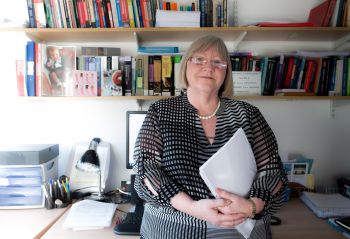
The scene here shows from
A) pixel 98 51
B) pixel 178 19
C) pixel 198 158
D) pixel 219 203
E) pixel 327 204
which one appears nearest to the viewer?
pixel 219 203

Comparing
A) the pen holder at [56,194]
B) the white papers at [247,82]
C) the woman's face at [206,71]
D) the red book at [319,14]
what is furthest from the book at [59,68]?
the red book at [319,14]

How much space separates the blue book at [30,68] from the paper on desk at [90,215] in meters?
0.77

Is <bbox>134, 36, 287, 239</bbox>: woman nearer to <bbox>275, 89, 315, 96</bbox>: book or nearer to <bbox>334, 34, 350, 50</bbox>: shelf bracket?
<bbox>275, 89, 315, 96</bbox>: book

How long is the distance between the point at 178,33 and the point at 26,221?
1.36 m

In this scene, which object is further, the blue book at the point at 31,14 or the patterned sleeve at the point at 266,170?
the blue book at the point at 31,14

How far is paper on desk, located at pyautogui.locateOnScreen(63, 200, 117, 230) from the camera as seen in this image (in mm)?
1232

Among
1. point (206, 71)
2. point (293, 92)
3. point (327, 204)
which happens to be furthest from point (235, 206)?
→ point (293, 92)

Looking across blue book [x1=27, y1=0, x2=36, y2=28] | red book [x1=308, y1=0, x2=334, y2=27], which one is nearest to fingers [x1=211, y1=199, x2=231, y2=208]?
red book [x1=308, y1=0, x2=334, y2=27]

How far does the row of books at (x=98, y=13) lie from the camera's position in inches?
62.6

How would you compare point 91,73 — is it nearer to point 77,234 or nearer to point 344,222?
point 77,234

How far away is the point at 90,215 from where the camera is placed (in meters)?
1.32

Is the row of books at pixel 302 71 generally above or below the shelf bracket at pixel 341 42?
below

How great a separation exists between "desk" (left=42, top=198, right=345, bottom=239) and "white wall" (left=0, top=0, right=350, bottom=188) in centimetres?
56

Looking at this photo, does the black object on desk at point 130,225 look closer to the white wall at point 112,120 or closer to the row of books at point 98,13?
the white wall at point 112,120
